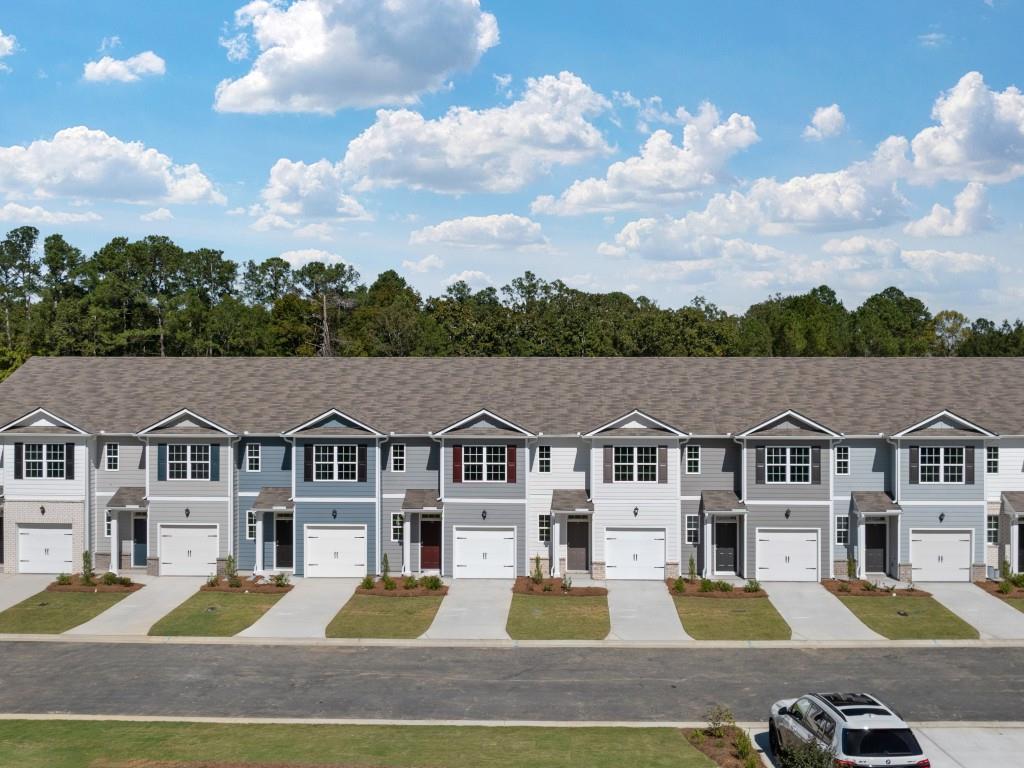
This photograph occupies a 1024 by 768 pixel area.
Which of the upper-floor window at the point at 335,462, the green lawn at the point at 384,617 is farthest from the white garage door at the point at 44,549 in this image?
the green lawn at the point at 384,617

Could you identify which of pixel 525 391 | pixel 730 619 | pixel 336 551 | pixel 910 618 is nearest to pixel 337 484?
pixel 336 551

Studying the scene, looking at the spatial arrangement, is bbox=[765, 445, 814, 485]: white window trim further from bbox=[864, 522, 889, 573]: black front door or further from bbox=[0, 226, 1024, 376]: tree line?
bbox=[0, 226, 1024, 376]: tree line

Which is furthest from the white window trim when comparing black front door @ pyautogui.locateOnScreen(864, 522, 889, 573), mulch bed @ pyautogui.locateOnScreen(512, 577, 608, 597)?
mulch bed @ pyautogui.locateOnScreen(512, 577, 608, 597)

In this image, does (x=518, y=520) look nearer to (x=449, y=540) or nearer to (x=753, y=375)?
(x=449, y=540)

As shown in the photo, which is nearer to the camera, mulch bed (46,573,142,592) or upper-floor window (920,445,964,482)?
mulch bed (46,573,142,592)

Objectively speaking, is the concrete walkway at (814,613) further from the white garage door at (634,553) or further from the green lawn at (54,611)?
the green lawn at (54,611)

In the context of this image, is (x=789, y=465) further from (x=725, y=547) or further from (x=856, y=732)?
(x=856, y=732)

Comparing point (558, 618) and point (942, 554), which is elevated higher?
point (942, 554)
